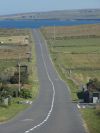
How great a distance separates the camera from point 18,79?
6169cm

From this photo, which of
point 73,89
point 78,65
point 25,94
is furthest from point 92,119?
point 78,65

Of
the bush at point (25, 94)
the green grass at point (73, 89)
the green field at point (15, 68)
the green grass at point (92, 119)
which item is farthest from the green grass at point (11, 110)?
the green grass at point (73, 89)

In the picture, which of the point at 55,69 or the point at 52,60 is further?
the point at 52,60

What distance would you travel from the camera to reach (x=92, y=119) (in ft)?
115

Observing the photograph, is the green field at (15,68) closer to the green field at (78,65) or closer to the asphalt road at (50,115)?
the asphalt road at (50,115)

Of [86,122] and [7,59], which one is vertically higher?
[7,59]

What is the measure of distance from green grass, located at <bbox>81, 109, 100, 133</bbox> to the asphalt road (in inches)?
16.9

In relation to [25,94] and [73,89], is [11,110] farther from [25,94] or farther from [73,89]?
[73,89]

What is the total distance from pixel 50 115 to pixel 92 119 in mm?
3287

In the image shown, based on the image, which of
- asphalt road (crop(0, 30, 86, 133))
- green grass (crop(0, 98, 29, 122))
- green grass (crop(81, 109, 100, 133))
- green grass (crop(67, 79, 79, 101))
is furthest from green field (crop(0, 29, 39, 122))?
green grass (crop(81, 109, 100, 133))

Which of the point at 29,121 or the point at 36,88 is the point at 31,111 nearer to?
the point at 29,121

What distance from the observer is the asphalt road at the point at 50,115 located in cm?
2961

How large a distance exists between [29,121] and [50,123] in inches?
55.8

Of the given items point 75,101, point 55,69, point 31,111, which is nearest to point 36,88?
point 75,101
